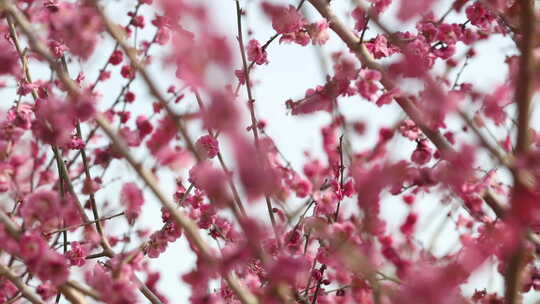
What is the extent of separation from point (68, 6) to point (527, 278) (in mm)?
2830

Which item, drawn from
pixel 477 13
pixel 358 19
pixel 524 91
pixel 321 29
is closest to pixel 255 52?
pixel 321 29

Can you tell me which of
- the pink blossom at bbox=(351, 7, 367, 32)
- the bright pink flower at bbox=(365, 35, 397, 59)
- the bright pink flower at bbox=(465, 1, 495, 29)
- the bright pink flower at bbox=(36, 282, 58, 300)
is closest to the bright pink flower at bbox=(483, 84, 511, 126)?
the bright pink flower at bbox=(365, 35, 397, 59)

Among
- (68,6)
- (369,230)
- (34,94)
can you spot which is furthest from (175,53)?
(34,94)

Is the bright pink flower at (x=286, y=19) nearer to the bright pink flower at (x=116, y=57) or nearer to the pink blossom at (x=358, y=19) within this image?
the pink blossom at (x=358, y=19)

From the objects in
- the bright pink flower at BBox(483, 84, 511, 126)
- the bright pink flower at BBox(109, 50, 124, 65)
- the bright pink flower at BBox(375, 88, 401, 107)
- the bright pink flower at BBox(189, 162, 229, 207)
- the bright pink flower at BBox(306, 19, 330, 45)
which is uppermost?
the bright pink flower at BBox(109, 50, 124, 65)

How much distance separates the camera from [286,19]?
12.4 feet

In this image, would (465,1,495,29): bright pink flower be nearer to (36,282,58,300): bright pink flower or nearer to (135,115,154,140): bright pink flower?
(135,115,154,140): bright pink flower

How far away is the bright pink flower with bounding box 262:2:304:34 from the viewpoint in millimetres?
3646

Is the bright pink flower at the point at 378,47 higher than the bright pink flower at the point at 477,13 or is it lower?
lower

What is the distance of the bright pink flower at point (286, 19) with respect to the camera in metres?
3.65

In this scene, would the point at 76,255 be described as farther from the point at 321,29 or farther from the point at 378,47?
the point at 378,47

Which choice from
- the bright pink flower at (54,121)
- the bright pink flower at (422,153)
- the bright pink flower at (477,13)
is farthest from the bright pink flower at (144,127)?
the bright pink flower at (477,13)

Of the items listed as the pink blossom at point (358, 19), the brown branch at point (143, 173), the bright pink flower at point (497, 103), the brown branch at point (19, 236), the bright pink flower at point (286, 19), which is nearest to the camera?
the brown branch at point (143, 173)

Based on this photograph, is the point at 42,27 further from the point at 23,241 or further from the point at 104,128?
the point at 23,241
